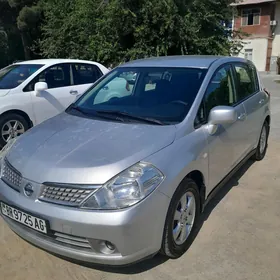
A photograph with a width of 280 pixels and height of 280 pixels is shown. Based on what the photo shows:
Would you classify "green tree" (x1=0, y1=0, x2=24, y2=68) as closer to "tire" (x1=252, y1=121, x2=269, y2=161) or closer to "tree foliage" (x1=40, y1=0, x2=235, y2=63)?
"tree foliage" (x1=40, y1=0, x2=235, y2=63)

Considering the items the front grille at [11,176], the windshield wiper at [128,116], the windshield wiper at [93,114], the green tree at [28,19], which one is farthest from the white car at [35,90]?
the green tree at [28,19]

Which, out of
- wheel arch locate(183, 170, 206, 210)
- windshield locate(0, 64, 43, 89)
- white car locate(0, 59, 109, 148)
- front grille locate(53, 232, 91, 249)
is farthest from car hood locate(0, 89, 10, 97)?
wheel arch locate(183, 170, 206, 210)

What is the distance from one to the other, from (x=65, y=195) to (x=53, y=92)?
406 cm

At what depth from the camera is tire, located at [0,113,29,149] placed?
5.26 m

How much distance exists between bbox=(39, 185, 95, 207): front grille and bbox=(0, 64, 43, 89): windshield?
3923 mm

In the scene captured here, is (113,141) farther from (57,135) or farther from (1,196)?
(1,196)

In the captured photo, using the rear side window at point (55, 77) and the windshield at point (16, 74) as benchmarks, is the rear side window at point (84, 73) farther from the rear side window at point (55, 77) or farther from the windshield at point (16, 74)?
the windshield at point (16, 74)

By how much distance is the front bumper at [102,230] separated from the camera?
201 centimetres

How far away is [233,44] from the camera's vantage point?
667 inches

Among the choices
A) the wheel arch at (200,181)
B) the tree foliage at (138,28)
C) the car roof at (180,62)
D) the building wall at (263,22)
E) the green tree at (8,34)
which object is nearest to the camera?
the wheel arch at (200,181)

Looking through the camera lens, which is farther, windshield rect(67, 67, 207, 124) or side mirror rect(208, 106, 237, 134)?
windshield rect(67, 67, 207, 124)

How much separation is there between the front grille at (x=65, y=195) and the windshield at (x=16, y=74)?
392cm

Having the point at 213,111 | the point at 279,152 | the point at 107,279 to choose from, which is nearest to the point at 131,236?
the point at 107,279

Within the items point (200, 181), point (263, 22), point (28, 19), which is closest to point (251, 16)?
point (263, 22)
